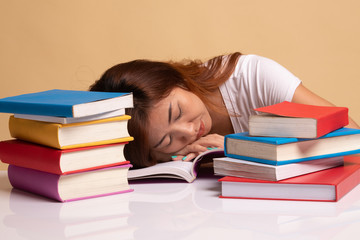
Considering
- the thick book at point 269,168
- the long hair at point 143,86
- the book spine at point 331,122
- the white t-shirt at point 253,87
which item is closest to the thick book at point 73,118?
the thick book at point 269,168

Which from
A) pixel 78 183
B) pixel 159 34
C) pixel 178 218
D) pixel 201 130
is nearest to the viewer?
pixel 178 218

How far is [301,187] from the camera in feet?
4.27

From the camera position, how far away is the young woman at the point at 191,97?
1963 millimetres

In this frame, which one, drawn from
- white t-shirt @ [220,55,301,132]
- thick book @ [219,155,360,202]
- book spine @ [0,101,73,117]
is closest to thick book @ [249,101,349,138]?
thick book @ [219,155,360,202]

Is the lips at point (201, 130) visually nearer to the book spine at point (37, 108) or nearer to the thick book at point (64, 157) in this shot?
the thick book at point (64, 157)

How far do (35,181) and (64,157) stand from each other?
210mm

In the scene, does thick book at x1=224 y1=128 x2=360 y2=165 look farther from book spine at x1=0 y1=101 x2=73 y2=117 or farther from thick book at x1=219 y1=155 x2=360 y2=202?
book spine at x1=0 y1=101 x2=73 y2=117

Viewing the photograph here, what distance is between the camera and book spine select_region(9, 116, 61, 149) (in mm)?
1399

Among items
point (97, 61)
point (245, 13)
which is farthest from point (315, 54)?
point (97, 61)

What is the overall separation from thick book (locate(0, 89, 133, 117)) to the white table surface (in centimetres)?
28

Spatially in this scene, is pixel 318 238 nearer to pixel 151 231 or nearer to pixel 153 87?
pixel 151 231

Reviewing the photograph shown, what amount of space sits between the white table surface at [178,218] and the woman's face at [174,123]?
0.48 m

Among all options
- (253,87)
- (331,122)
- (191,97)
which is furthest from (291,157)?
(253,87)

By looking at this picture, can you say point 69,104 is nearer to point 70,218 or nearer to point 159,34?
point 70,218
